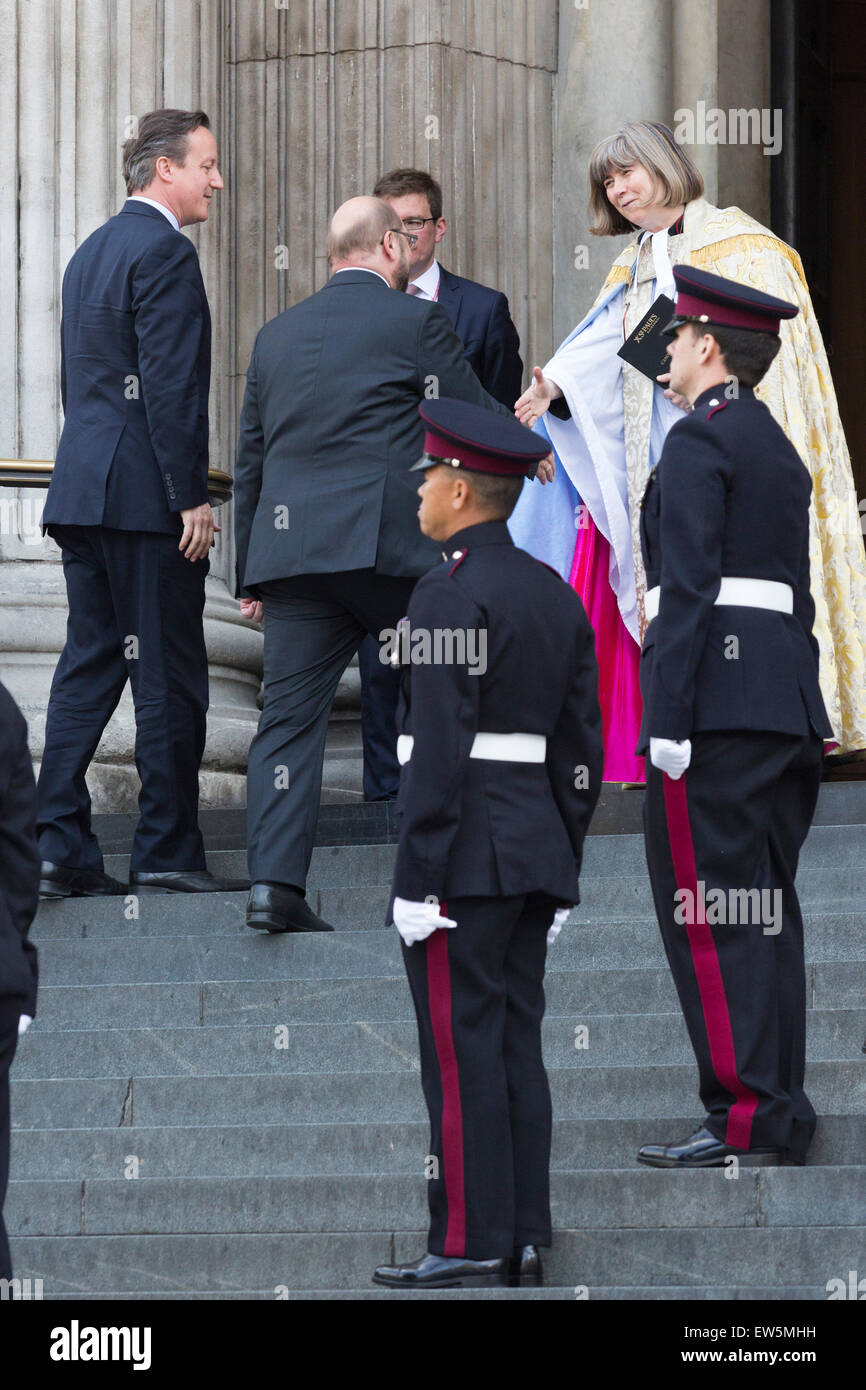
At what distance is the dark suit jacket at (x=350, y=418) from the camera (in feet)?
20.2

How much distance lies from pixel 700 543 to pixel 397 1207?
1.35 meters

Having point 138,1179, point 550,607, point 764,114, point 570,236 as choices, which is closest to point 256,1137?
point 138,1179

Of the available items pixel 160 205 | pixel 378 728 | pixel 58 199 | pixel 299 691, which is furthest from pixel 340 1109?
pixel 58 199

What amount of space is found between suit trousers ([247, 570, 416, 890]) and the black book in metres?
1.00

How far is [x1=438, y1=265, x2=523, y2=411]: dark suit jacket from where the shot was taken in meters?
8.19

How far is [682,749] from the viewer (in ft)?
15.4

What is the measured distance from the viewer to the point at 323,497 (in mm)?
6219

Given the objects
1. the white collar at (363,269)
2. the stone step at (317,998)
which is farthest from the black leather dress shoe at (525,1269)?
the white collar at (363,269)

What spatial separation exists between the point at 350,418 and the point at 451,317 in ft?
6.42

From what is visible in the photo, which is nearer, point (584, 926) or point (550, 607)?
point (550, 607)

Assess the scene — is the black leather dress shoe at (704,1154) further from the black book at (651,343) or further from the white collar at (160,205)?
the white collar at (160,205)

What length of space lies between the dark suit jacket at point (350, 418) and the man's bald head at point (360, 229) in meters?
0.06

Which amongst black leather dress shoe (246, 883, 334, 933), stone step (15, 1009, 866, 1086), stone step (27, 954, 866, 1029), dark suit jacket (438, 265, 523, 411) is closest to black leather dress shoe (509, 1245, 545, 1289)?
stone step (15, 1009, 866, 1086)

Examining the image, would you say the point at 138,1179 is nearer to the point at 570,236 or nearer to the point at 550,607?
the point at 550,607
